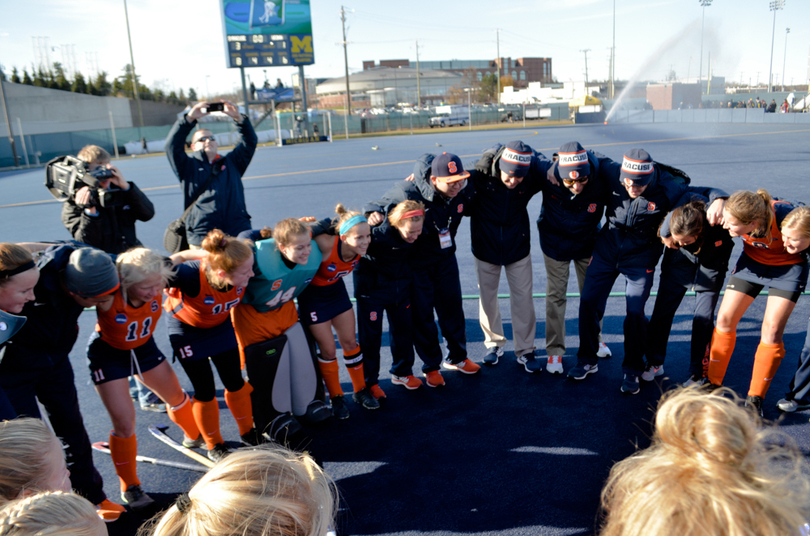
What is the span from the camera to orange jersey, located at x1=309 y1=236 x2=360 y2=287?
3.57 meters

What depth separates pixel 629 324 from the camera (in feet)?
12.9

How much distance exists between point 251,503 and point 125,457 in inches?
86.2

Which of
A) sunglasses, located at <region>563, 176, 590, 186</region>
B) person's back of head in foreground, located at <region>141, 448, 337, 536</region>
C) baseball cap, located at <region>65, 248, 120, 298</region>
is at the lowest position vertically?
person's back of head in foreground, located at <region>141, 448, 337, 536</region>

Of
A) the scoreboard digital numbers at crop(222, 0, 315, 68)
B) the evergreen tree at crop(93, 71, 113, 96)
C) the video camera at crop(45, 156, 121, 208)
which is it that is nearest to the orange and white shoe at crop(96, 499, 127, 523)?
the video camera at crop(45, 156, 121, 208)

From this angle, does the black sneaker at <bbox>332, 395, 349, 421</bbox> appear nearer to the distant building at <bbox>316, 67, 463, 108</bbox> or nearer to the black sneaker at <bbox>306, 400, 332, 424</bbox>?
the black sneaker at <bbox>306, 400, 332, 424</bbox>

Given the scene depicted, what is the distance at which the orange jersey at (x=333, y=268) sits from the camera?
11.7 feet

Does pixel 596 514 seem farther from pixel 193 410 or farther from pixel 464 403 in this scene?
pixel 193 410

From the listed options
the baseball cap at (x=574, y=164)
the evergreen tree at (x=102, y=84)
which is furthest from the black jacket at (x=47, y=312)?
the evergreen tree at (x=102, y=84)

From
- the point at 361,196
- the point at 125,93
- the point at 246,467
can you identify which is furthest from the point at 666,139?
the point at 125,93

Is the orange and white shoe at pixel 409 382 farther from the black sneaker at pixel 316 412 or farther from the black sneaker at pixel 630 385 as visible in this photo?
the black sneaker at pixel 630 385

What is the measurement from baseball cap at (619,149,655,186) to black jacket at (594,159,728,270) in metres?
0.10

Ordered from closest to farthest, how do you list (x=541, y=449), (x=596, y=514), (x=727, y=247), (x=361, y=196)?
(x=596, y=514) < (x=541, y=449) < (x=727, y=247) < (x=361, y=196)

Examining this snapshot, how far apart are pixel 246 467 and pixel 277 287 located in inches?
86.0

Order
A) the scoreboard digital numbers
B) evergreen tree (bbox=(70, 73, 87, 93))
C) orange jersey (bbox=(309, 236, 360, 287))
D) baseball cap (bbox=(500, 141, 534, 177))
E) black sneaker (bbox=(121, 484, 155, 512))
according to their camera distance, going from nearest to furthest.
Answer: black sneaker (bbox=(121, 484, 155, 512)) < orange jersey (bbox=(309, 236, 360, 287)) < baseball cap (bbox=(500, 141, 534, 177)) < the scoreboard digital numbers < evergreen tree (bbox=(70, 73, 87, 93))
